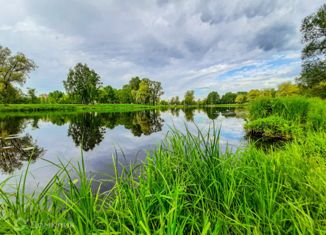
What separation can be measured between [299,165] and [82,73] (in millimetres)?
64921

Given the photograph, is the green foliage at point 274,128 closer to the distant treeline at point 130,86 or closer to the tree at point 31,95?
the distant treeline at point 130,86

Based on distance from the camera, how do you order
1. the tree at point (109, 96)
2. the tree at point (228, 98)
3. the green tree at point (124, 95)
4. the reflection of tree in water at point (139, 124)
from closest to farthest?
the reflection of tree in water at point (139, 124), the tree at point (109, 96), the green tree at point (124, 95), the tree at point (228, 98)

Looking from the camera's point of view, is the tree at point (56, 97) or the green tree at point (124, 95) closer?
the tree at point (56, 97)

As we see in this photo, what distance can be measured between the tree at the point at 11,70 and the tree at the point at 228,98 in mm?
100313

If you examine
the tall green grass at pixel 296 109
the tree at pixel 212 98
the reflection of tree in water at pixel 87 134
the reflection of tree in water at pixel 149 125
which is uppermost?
the tree at pixel 212 98

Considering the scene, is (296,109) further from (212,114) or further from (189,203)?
(212,114)

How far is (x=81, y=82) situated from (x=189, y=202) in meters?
64.1

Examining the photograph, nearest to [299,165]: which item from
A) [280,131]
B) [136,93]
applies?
[280,131]

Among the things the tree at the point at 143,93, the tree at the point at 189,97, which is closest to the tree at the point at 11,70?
the tree at the point at 143,93

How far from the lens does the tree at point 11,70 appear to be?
3706 centimetres

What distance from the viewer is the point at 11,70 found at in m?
38.1

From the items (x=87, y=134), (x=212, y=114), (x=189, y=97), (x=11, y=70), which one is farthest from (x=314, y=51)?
(x=189, y=97)

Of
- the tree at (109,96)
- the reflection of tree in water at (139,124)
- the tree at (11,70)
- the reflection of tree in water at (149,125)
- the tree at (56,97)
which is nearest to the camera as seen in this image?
the reflection of tree in water at (139,124)

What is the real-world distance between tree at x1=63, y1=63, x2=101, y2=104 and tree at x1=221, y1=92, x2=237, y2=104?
264 ft
